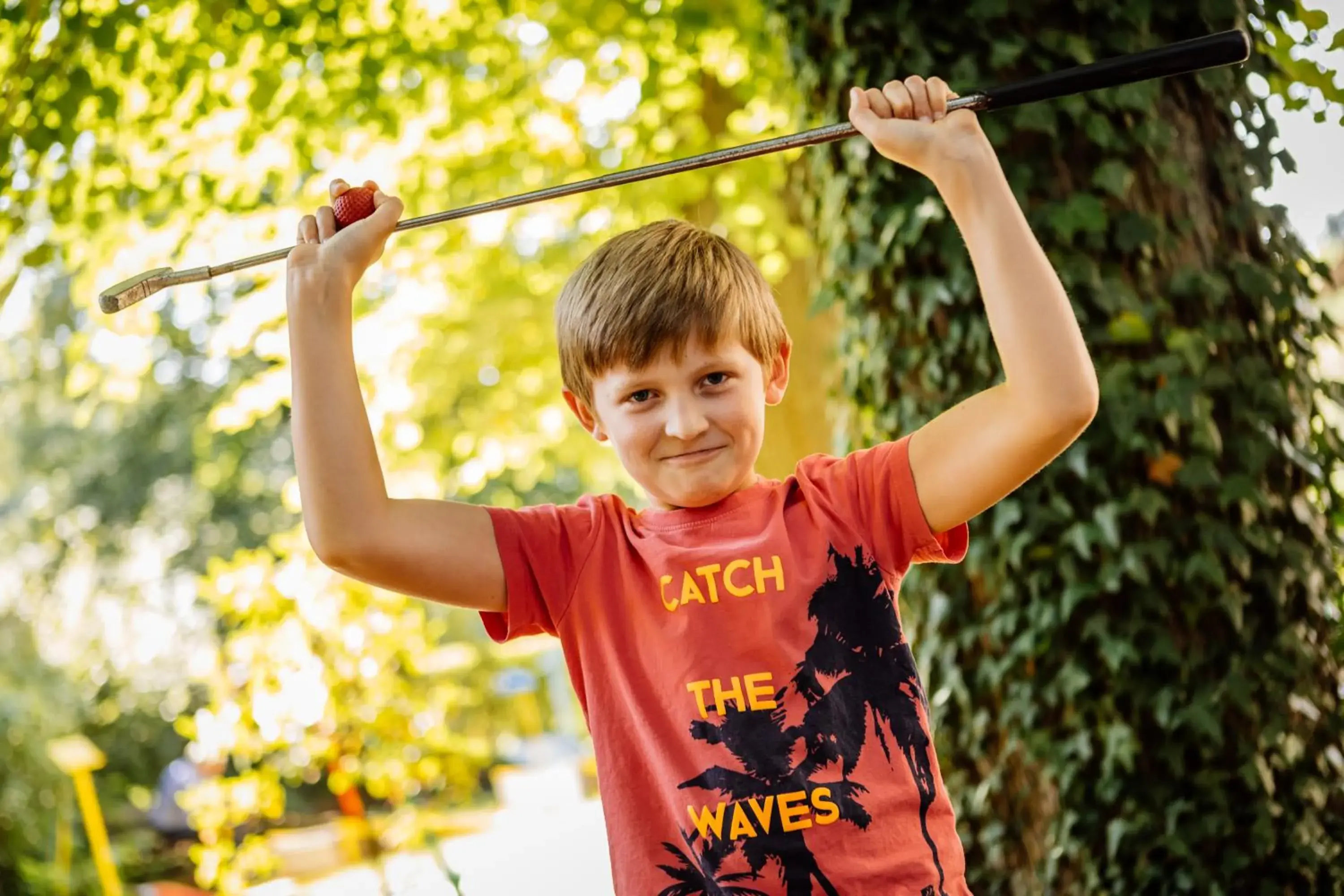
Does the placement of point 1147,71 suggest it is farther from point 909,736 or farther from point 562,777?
point 562,777

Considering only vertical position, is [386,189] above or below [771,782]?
above

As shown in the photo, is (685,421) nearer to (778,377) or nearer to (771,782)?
(778,377)

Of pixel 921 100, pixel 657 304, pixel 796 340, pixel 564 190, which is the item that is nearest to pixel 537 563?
pixel 657 304

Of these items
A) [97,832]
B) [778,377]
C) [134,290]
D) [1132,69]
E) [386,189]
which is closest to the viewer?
[1132,69]

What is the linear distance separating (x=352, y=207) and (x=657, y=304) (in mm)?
397

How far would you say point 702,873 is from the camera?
1.48 meters

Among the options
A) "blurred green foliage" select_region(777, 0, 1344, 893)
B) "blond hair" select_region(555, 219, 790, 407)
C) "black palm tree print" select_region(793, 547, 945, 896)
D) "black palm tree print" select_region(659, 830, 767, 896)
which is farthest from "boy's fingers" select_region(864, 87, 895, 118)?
"blurred green foliage" select_region(777, 0, 1344, 893)

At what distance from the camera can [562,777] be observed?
9180 mm

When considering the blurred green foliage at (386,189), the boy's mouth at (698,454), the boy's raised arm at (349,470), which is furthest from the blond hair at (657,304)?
the blurred green foliage at (386,189)

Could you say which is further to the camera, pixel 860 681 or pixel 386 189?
pixel 386 189

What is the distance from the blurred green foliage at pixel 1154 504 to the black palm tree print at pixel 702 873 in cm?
157

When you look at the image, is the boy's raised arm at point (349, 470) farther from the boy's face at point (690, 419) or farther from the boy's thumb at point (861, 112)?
the boy's thumb at point (861, 112)

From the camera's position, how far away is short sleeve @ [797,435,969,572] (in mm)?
1532

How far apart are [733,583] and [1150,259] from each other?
172 centimetres
